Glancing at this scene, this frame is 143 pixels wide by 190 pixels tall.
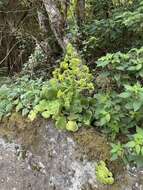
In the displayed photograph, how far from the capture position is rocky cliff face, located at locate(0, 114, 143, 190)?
121 inches

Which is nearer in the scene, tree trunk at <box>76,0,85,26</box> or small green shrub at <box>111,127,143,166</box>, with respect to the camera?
small green shrub at <box>111,127,143,166</box>

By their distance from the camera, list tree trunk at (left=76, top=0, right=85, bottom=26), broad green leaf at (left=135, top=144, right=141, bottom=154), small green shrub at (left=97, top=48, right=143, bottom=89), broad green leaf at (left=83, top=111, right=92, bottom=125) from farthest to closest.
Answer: tree trunk at (left=76, top=0, right=85, bottom=26) → broad green leaf at (left=83, top=111, right=92, bottom=125) → small green shrub at (left=97, top=48, right=143, bottom=89) → broad green leaf at (left=135, top=144, right=141, bottom=154)

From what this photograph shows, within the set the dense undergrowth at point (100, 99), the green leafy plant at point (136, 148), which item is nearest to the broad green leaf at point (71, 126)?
the dense undergrowth at point (100, 99)

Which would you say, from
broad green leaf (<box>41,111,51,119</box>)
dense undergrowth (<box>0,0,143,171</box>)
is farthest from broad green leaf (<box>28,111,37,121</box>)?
broad green leaf (<box>41,111,51,119</box>)

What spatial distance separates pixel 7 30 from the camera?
5801mm

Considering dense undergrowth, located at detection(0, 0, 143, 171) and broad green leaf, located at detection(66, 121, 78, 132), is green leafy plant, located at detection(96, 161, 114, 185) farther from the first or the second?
broad green leaf, located at detection(66, 121, 78, 132)

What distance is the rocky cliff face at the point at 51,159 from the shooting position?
3080 mm

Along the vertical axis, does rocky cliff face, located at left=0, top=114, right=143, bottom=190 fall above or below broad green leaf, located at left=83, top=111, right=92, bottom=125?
below

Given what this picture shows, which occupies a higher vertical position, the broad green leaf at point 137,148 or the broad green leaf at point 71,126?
the broad green leaf at point 71,126

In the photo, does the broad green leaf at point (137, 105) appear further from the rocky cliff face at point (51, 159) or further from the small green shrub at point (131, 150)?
the rocky cliff face at point (51, 159)

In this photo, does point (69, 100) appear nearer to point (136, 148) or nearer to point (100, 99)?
point (100, 99)

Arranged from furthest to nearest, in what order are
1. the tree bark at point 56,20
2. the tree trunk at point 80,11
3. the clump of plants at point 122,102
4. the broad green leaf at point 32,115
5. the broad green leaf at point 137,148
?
the tree trunk at point 80,11 < the tree bark at point 56,20 < the broad green leaf at point 32,115 < the clump of plants at point 122,102 < the broad green leaf at point 137,148

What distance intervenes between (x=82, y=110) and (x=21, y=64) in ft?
9.78

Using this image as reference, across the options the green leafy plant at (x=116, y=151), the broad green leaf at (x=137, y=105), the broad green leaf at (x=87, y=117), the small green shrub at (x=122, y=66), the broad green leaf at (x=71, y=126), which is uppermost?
the small green shrub at (x=122, y=66)
